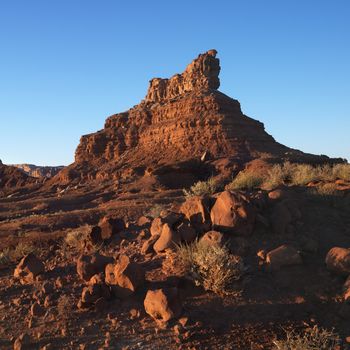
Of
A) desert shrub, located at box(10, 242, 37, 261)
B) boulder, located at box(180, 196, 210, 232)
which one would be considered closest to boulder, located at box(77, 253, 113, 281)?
boulder, located at box(180, 196, 210, 232)

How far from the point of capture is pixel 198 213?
7.59 metres

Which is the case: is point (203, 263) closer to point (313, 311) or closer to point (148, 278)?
point (148, 278)

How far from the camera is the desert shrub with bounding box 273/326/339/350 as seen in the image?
4594 mm

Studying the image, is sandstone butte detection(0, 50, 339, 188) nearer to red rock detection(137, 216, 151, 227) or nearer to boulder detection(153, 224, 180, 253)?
red rock detection(137, 216, 151, 227)

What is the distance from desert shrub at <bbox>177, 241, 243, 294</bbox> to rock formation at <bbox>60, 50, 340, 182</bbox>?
107 ft

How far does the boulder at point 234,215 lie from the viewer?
23.3ft

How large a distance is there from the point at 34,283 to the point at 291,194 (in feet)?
16.9

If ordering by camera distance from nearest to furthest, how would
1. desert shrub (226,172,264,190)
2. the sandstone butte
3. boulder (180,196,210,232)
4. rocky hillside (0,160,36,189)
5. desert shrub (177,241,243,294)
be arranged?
desert shrub (177,241,243,294)
boulder (180,196,210,232)
desert shrub (226,172,264,190)
the sandstone butte
rocky hillside (0,160,36,189)

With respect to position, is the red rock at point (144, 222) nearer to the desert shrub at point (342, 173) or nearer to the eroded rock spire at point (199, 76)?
the desert shrub at point (342, 173)

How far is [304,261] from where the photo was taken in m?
6.59

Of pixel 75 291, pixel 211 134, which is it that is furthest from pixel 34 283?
pixel 211 134

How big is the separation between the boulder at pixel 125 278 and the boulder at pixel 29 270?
6.60ft

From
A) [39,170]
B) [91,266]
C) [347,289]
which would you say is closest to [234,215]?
[347,289]

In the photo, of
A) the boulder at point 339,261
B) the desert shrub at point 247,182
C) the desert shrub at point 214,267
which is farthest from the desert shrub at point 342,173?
the desert shrub at point 214,267
